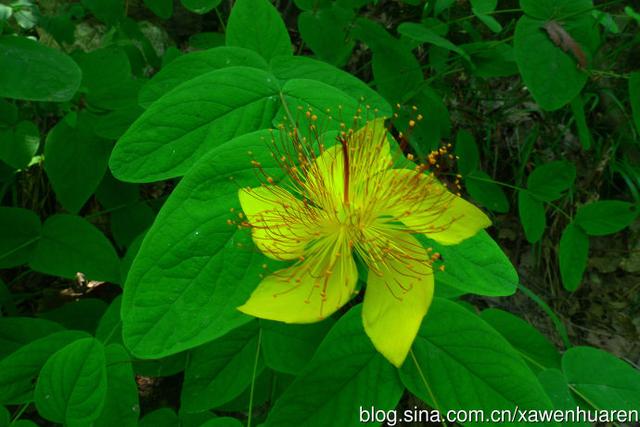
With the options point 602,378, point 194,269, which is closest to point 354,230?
point 194,269

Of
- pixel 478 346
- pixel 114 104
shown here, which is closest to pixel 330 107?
pixel 478 346

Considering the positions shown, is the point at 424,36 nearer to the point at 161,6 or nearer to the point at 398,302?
the point at 161,6

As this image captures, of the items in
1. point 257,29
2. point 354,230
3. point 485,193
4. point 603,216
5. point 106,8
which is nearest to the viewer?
→ point 354,230

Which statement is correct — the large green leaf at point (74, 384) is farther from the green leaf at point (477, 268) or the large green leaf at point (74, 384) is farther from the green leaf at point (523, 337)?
the green leaf at point (523, 337)

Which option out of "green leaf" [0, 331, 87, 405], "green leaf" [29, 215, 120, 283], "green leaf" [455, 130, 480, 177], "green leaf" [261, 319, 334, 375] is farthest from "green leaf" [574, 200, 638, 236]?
"green leaf" [0, 331, 87, 405]

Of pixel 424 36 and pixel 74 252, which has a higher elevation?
pixel 424 36

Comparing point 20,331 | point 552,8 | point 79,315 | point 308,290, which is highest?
point 552,8

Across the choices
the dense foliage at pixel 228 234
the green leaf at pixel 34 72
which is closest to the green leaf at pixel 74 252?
the dense foliage at pixel 228 234
